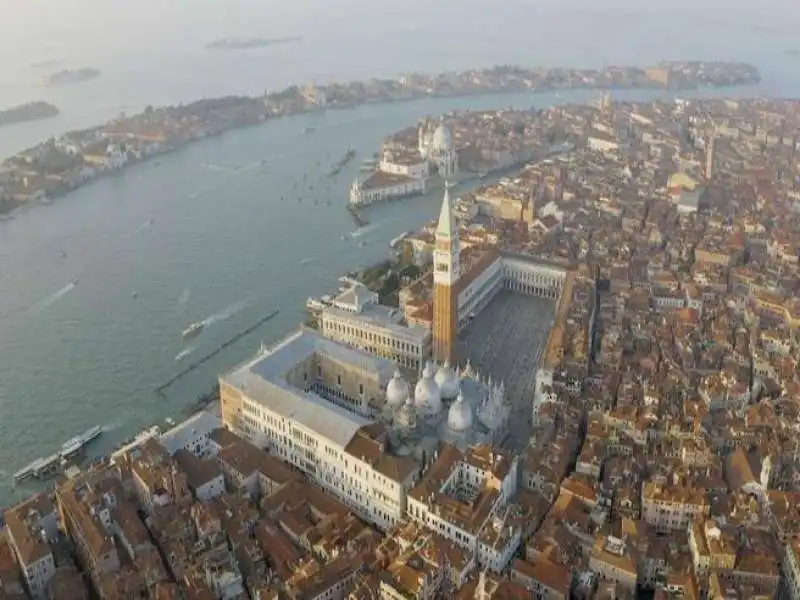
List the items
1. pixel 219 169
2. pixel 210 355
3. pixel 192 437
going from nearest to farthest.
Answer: pixel 192 437, pixel 210 355, pixel 219 169

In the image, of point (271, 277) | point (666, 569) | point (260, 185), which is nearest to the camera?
point (666, 569)

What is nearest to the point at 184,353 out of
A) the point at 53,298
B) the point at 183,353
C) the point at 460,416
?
the point at 183,353

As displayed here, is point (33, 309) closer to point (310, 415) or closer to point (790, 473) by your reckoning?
point (310, 415)

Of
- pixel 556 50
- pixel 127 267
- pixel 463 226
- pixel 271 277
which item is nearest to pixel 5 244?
pixel 127 267

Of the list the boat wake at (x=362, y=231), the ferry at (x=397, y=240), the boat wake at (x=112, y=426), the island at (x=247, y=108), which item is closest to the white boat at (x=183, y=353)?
the boat wake at (x=112, y=426)

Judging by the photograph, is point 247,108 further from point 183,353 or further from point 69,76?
point 183,353

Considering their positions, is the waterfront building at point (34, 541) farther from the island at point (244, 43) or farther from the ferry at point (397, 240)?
the island at point (244, 43)

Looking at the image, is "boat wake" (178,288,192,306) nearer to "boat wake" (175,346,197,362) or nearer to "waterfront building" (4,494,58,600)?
"boat wake" (175,346,197,362)
